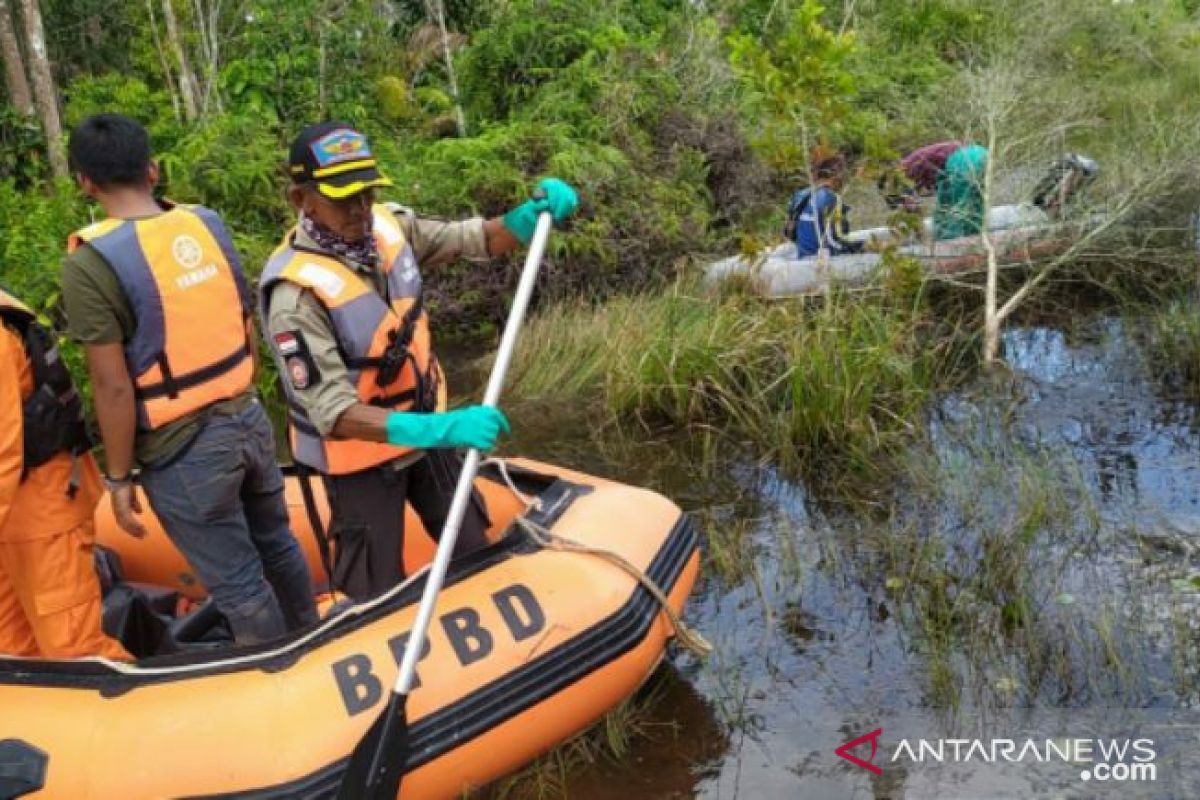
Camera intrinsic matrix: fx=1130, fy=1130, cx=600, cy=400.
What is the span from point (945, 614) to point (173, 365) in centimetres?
234

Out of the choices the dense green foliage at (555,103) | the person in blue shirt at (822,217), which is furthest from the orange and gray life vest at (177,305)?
the person in blue shirt at (822,217)

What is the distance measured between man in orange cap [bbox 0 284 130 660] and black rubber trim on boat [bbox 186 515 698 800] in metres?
0.68

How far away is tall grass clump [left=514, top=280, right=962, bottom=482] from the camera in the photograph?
478 cm

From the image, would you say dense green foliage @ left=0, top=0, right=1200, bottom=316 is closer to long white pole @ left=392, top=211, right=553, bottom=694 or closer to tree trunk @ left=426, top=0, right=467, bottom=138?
tree trunk @ left=426, top=0, right=467, bottom=138

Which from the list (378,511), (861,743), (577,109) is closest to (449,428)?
(378,511)

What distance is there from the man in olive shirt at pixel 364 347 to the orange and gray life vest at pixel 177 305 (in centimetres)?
14

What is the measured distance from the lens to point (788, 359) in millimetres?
4930

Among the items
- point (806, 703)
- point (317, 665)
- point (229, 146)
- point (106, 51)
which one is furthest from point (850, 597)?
point (106, 51)

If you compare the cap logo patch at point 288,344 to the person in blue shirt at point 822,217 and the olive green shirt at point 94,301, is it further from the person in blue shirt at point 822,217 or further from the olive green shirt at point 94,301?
the person in blue shirt at point 822,217

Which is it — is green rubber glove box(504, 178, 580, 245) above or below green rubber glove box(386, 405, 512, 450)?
above

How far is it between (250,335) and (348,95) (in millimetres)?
5829

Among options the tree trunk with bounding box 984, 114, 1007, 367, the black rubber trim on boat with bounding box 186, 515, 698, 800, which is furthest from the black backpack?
the tree trunk with bounding box 984, 114, 1007, 367

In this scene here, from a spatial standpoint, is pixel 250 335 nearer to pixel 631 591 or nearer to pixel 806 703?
pixel 631 591

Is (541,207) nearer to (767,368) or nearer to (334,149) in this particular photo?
(334,149)
